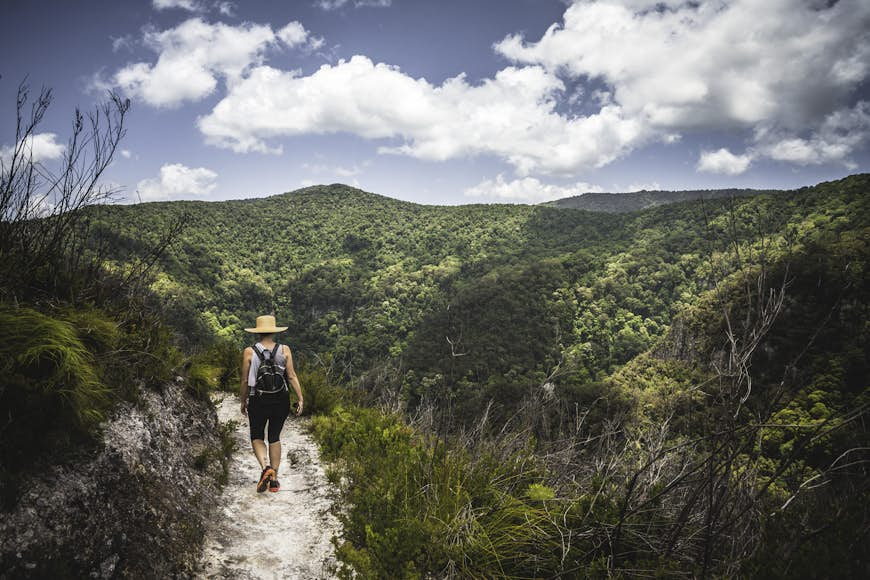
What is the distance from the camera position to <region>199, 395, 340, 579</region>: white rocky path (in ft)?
10.2

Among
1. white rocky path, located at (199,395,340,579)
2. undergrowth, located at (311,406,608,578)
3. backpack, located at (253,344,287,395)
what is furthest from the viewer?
backpack, located at (253,344,287,395)

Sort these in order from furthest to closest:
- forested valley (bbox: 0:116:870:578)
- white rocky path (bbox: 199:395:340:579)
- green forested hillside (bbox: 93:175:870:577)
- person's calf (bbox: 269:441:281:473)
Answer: person's calf (bbox: 269:441:281:473) → white rocky path (bbox: 199:395:340:579) → green forested hillside (bbox: 93:175:870:577) → forested valley (bbox: 0:116:870:578)

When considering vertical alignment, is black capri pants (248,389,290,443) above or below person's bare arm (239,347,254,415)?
below

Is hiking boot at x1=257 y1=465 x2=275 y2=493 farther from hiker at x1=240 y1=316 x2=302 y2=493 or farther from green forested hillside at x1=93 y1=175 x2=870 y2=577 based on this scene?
green forested hillside at x1=93 y1=175 x2=870 y2=577

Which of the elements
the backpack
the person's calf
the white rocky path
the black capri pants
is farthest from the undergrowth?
the backpack

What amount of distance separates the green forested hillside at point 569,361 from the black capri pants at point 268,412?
98cm

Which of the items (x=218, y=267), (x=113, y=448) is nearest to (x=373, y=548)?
(x=113, y=448)

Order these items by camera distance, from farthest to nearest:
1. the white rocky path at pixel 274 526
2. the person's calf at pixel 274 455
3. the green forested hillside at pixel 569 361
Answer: the person's calf at pixel 274 455
the white rocky path at pixel 274 526
the green forested hillside at pixel 569 361

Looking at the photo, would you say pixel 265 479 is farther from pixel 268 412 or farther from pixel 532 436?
pixel 532 436

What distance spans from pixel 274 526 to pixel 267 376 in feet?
4.56

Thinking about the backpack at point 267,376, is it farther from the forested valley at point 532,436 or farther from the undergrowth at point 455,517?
the undergrowth at point 455,517

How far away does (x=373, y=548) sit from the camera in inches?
119

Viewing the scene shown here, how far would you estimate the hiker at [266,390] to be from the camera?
4289 millimetres

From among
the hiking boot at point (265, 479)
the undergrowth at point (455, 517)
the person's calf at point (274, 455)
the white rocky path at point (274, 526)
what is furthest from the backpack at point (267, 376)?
the undergrowth at point (455, 517)
